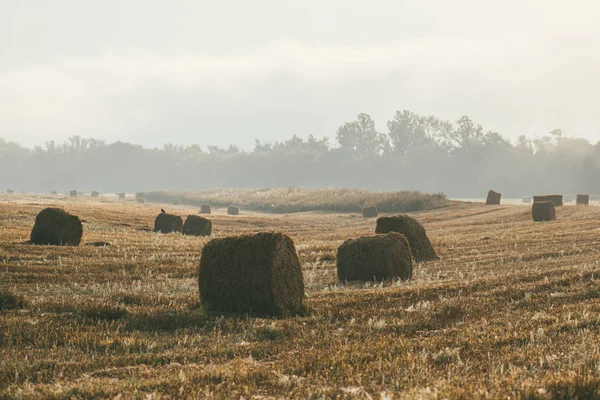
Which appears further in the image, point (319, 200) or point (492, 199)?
point (319, 200)

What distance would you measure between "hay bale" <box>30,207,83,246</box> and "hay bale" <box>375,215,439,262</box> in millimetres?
10867

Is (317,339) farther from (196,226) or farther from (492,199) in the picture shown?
(492,199)

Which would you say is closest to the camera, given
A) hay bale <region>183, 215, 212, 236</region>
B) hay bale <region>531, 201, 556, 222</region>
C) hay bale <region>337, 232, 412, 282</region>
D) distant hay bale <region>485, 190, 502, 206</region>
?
hay bale <region>337, 232, 412, 282</region>

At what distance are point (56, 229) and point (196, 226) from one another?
44.1 ft

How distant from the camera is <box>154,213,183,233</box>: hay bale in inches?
1488

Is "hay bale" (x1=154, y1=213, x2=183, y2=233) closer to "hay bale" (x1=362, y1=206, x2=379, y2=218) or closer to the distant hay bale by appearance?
"hay bale" (x1=362, y1=206, x2=379, y2=218)

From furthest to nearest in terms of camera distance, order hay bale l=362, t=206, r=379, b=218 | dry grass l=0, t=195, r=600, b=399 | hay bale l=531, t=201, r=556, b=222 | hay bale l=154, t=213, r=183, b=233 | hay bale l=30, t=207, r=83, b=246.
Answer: hay bale l=362, t=206, r=379, b=218 < hay bale l=531, t=201, r=556, b=222 < hay bale l=154, t=213, r=183, b=233 < hay bale l=30, t=207, r=83, b=246 < dry grass l=0, t=195, r=600, b=399

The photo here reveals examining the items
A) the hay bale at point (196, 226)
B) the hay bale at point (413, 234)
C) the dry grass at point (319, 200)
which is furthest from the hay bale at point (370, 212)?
the hay bale at point (413, 234)

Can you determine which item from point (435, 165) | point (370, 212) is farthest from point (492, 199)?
point (435, 165)

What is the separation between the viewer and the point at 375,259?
17406 mm

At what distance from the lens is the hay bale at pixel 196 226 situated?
122 feet

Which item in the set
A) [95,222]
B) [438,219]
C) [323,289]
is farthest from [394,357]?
[438,219]

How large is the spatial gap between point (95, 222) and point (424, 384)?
118 ft

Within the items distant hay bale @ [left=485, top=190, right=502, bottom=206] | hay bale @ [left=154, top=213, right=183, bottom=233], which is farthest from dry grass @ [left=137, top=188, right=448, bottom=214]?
hay bale @ [left=154, top=213, right=183, bottom=233]
